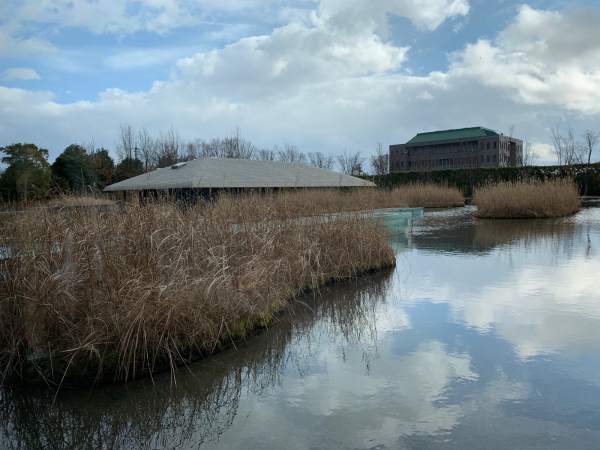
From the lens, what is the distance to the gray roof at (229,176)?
15211 millimetres

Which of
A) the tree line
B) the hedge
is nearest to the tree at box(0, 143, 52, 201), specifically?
the tree line

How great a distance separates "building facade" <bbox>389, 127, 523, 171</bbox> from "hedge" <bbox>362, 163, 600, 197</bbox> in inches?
870

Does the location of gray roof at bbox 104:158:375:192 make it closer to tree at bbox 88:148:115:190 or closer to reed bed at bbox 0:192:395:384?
tree at bbox 88:148:115:190

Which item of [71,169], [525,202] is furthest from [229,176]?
[525,202]

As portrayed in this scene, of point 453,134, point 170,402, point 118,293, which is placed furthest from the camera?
point 453,134

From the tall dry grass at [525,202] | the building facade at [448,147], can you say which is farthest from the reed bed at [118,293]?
the building facade at [448,147]

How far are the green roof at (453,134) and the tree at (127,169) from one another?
38973mm

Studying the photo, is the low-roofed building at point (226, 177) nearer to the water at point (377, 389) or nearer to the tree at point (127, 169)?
the tree at point (127, 169)

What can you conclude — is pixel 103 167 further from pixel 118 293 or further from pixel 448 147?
pixel 448 147

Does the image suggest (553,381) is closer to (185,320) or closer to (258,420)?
(258,420)

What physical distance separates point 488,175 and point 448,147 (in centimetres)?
3188

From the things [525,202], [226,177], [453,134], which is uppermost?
[453,134]

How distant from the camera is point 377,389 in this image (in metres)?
2.94

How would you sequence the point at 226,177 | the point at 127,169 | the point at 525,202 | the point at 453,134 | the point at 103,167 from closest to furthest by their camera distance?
1. the point at 525,202
2. the point at 226,177
3. the point at 103,167
4. the point at 127,169
5. the point at 453,134
